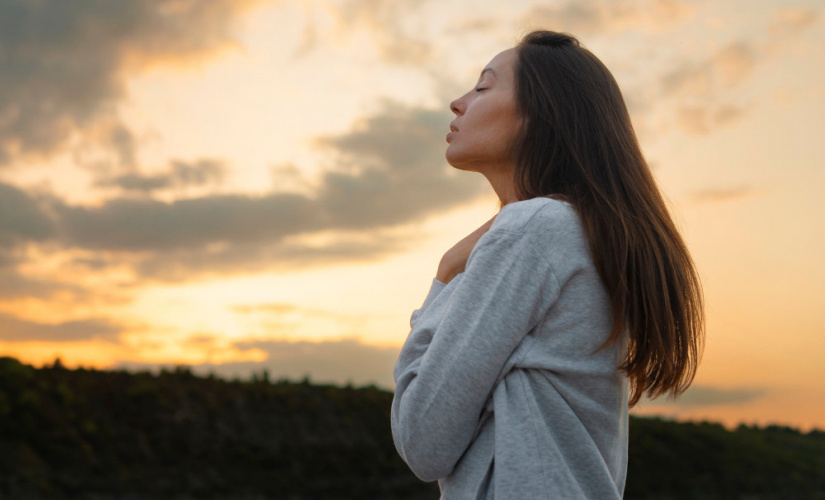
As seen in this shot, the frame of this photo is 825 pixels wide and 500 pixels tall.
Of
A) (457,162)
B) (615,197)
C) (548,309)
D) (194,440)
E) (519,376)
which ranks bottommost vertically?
(194,440)

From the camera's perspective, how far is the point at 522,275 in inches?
60.9

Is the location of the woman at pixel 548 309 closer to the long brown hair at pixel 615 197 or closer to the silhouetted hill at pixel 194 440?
the long brown hair at pixel 615 197

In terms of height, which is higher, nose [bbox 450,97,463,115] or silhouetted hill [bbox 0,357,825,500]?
nose [bbox 450,97,463,115]

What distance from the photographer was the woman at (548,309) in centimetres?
151

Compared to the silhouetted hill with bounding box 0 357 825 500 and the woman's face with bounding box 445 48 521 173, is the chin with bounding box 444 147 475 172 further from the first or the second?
the silhouetted hill with bounding box 0 357 825 500

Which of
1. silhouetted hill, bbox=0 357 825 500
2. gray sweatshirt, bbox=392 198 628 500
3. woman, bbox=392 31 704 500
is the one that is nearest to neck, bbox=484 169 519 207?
woman, bbox=392 31 704 500

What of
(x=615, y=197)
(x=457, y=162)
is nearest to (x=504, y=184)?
(x=457, y=162)

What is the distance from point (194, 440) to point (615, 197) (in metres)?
7.93

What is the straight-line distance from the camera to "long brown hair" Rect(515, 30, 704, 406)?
1.65 metres

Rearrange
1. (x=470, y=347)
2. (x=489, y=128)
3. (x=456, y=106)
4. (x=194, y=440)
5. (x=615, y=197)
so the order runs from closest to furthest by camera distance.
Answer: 1. (x=470, y=347)
2. (x=615, y=197)
3. (x=489, y=128)
4. (x=456, y=106)
5. (x=194, y=440)

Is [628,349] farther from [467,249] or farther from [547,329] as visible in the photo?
[467,249]

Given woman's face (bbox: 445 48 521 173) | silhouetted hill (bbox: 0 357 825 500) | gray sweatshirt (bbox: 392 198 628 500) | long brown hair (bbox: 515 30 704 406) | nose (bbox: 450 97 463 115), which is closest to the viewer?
gray sweatshirt (bbox: 392 198 628 500)

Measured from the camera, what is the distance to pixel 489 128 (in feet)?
6.03

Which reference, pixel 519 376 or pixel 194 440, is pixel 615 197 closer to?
pixel 519 376
